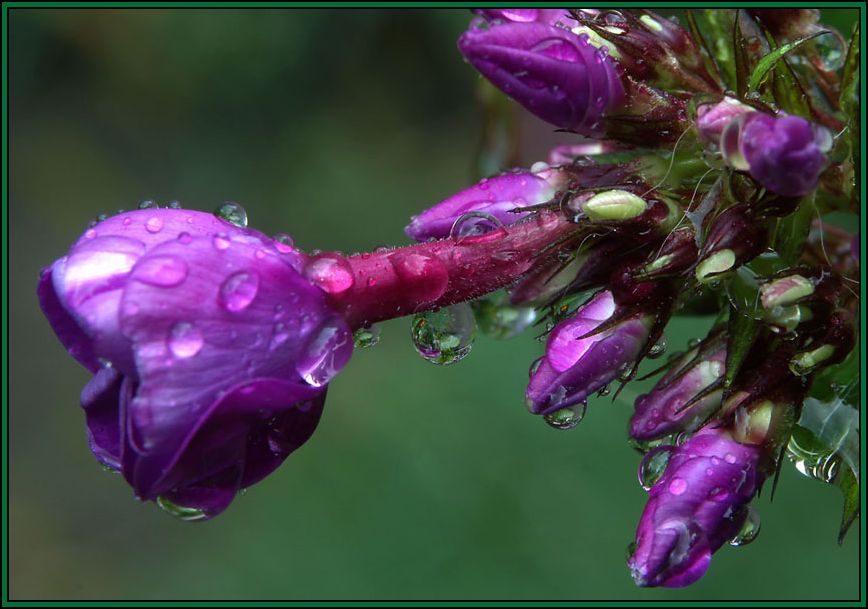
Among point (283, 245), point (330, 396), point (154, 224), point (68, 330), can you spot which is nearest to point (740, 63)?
point (283, 245)

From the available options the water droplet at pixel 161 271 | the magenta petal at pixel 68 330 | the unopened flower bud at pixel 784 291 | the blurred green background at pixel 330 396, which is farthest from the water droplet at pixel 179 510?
→ the blurred green background at pixel 330 396

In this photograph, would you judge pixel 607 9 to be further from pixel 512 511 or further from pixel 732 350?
pixel 512 511

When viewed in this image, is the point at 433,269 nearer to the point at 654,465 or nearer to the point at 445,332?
the point at 445,332

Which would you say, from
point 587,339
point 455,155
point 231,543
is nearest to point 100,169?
point 455,155

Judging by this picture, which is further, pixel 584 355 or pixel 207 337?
pixel 584 355

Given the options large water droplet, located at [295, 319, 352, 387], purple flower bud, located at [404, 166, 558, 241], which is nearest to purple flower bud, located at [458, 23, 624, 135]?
purple flower bud, located at [404, 166, 558, 241]

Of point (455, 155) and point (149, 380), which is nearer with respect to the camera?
point (149, 380)
